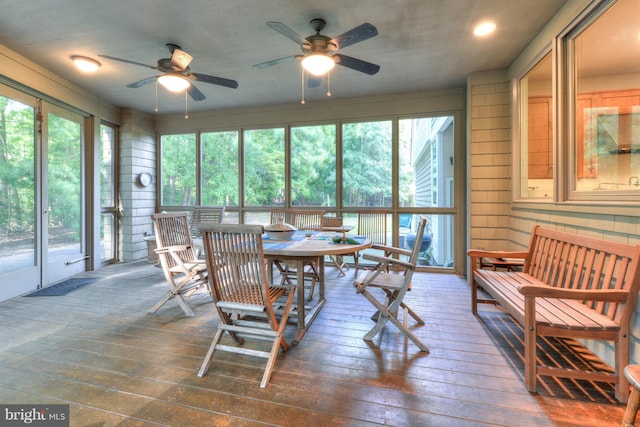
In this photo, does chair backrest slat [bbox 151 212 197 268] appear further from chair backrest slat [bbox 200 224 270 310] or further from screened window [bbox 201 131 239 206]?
screened window [bbox 201 131 239 206]

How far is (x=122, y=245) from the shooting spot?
5422 mm

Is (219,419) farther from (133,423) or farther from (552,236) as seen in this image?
(552,236)

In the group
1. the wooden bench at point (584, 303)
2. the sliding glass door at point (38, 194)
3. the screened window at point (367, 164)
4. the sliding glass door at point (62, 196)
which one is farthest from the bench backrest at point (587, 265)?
the sliding glass door at point (62, 196)

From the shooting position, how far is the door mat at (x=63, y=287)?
355cm

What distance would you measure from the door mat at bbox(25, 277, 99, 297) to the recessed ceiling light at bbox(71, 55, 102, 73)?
9.43 feet

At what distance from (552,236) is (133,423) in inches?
130

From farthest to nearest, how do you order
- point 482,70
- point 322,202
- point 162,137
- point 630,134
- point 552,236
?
point 162,137 → point 322,202 → point 482,70 → point 552,236 → point 630,134

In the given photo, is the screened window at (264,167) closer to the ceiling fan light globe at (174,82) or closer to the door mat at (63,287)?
the ceiling fan light globe at (174,82)

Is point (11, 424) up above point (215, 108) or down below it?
below

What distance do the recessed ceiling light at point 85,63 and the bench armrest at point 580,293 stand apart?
508cm

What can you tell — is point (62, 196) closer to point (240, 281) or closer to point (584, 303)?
point (240, 281)

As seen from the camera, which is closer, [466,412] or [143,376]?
[466,412]

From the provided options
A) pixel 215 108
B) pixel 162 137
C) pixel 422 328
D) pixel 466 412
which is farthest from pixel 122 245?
pixel 466 412

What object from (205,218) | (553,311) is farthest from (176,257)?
(553,311)
